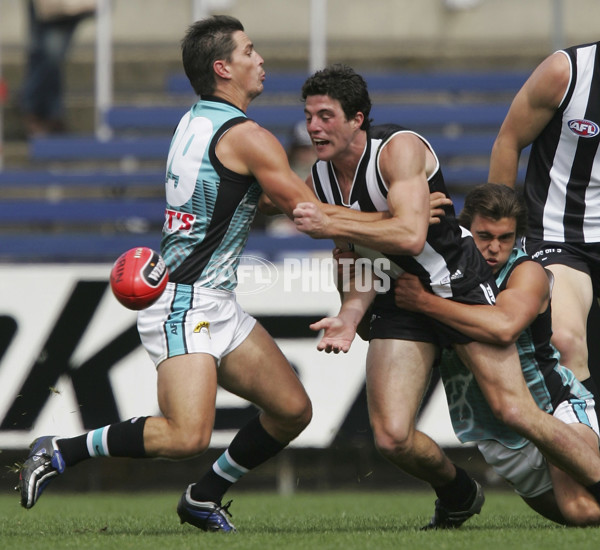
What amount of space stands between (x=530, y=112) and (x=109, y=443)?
256 cm

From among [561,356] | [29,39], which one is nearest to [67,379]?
[561,356]

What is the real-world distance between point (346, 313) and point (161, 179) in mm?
6434

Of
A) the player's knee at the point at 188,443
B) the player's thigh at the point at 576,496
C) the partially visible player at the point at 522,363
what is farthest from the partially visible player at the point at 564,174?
the player's knee at the point at 188,443

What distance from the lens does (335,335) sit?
5.12 m

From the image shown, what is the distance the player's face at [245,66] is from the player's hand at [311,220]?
787 mm

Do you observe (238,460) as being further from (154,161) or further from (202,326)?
(154,161)

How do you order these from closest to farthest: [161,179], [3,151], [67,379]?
[67,379], [161,179], [3,151]

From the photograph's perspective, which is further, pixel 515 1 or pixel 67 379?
pixel 515 1

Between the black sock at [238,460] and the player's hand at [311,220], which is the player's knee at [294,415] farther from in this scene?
the player's hand at [311,220]

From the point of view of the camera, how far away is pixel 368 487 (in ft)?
27.6

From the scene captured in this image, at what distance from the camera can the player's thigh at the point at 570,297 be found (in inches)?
217

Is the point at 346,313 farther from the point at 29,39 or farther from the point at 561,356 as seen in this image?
the point at 29,39

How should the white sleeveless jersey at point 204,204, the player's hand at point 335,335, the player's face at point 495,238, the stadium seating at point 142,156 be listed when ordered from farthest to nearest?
the stadium seating at point 142,156 → the player's face at point 495,238 → the white sleeveless jersey at point 204,204 → the player's hand at point 335,335

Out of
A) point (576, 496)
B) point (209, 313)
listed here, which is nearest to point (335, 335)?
point (209, 313)
